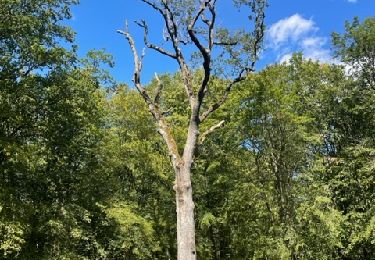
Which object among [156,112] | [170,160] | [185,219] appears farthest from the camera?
[170,160]

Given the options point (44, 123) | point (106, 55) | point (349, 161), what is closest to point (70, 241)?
point (44, 123)

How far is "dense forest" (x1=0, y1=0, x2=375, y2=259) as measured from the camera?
18.9 metres

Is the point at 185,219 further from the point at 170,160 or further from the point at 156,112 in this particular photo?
the point at 170,160

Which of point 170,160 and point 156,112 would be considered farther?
point 170,160

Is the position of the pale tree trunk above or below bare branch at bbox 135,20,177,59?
below

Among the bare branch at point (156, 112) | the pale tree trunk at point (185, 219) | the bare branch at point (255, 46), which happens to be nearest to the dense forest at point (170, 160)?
the bare branch at point (255, 46)

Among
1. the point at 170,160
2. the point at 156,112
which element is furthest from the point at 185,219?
the point at 170,160

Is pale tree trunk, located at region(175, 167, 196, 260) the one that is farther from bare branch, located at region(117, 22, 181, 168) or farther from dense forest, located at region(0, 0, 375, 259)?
dense forest, located at region(0, 0, 375, 259)

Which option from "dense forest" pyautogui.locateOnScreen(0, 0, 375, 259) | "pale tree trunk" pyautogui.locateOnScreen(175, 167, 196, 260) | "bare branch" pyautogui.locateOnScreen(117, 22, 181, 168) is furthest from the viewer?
"dense forest" pyautogui.locateOnScreen(0, 0, 375, 259)

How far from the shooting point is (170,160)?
15.4m

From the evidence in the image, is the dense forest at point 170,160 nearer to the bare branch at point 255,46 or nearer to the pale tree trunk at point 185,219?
the bare branch at point 255,46

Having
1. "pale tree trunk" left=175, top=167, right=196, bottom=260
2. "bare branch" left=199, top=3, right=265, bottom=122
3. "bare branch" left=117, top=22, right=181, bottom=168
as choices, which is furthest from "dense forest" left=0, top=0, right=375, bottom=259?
"pale tree trunk" left=175, top=167, right=196, bottom=260

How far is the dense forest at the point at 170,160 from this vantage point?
1891 cm

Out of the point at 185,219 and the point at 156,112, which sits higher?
the point at 156,112
